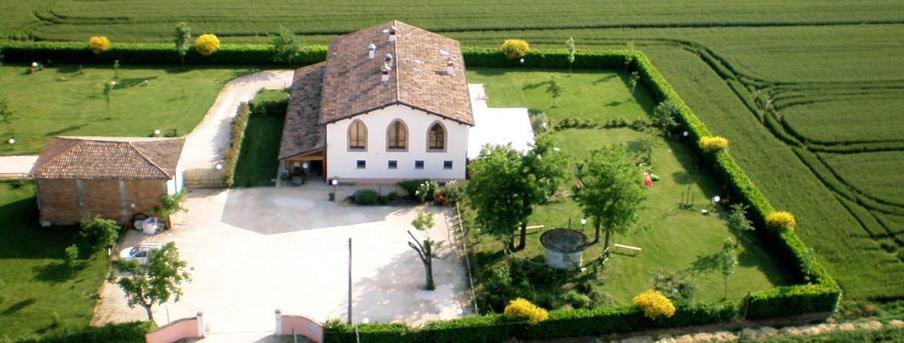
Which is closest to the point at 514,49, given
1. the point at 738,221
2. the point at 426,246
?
the point at 738,221

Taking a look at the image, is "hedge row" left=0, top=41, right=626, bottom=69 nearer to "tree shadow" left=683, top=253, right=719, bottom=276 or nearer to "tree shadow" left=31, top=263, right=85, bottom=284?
"tree shadow" left=683, top=253, right=719, bottom=276

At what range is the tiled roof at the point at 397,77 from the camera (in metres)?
65.8

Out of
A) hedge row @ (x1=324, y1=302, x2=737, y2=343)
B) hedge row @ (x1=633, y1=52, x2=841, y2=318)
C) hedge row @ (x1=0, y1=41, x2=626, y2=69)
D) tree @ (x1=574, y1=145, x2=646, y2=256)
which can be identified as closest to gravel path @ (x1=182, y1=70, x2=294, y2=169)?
hedge row @ (x1=0, y1=41, x2=626, y2=69)

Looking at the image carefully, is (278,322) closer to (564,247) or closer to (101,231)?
(101,231)

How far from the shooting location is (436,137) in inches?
2630

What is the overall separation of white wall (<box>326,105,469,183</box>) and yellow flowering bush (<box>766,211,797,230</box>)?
1808 centimetres

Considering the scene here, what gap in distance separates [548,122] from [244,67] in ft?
81.3

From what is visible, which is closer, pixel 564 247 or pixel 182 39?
pixel 564 247

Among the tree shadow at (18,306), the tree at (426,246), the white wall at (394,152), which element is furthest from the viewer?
the white wall at (394,152)

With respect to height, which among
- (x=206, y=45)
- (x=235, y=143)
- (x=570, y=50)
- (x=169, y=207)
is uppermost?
(x=206, y=45)

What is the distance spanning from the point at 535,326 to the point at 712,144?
22.9m

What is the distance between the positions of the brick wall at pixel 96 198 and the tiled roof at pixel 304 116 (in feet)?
28.9

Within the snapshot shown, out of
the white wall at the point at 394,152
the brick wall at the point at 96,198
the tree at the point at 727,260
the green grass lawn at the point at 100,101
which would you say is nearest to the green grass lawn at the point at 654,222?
the tree at the point at 727,260

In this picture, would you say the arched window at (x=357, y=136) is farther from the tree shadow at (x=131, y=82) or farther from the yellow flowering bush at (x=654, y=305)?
the tree shadow at (x=131, y=82)
